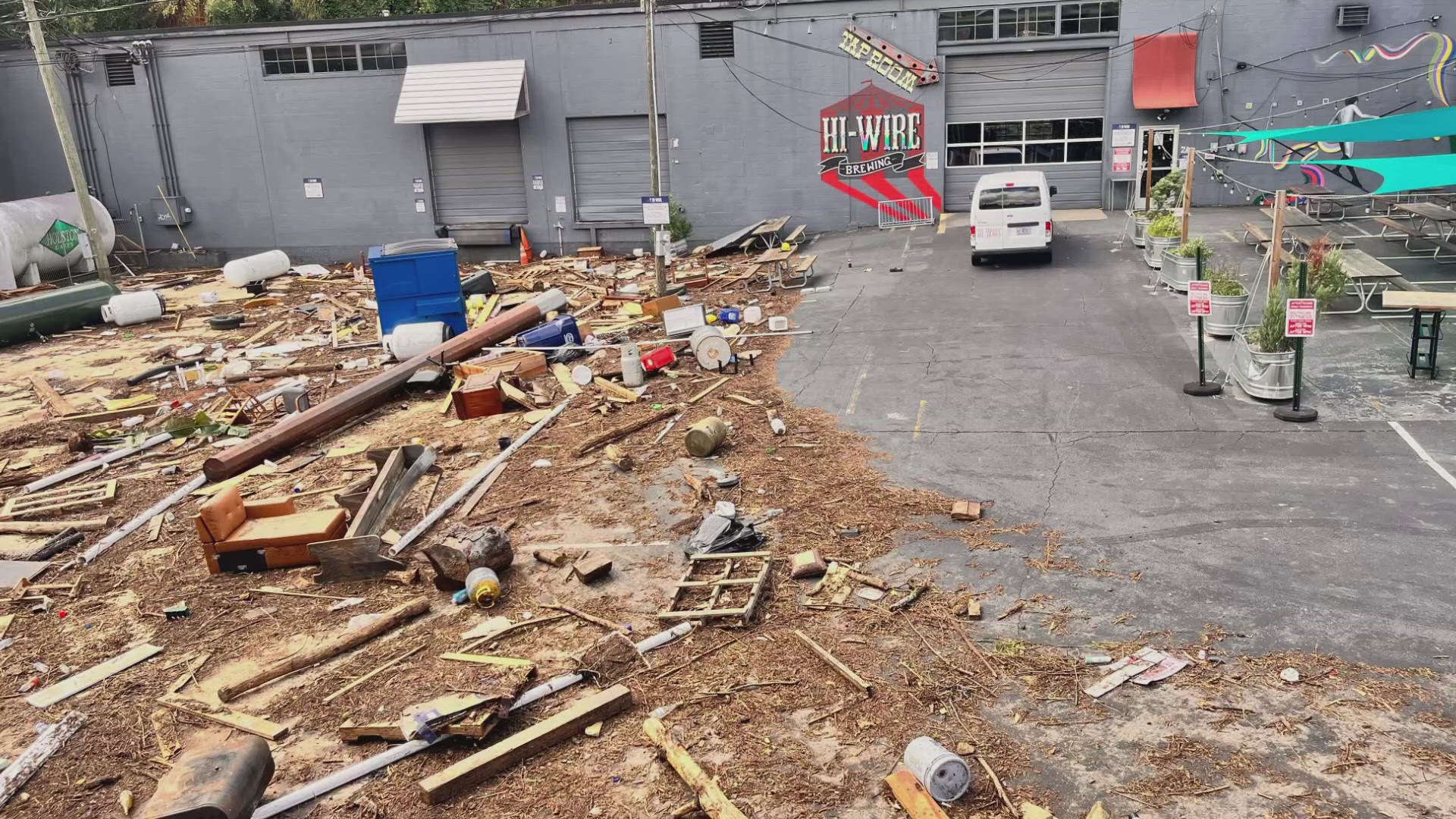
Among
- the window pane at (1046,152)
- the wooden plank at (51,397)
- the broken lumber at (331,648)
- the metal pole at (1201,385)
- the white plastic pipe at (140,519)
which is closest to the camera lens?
the broken lumber at (331,648)

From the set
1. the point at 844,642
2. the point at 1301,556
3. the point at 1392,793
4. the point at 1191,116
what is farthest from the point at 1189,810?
the point at 1191,116

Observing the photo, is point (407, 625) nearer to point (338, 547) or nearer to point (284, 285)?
point (338, 547)

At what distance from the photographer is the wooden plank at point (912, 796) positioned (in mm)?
6082

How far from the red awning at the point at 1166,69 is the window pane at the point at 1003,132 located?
10.7 feet

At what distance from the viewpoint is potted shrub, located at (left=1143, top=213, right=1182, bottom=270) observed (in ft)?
68.0

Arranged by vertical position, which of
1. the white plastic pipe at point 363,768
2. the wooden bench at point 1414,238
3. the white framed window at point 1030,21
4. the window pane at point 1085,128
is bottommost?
the white plastic pipe at point 363,768

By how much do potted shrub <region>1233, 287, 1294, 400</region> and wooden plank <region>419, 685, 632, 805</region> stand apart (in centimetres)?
1040

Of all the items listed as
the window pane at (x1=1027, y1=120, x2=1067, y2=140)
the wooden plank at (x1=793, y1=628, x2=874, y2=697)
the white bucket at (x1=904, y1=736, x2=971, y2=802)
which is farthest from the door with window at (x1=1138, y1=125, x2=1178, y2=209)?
the white bucket at (x1=904, y1=736, x2=971, y2=802)

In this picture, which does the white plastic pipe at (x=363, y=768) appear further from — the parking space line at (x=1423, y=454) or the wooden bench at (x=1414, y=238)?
the wooden bench at (x=1414, y=238)

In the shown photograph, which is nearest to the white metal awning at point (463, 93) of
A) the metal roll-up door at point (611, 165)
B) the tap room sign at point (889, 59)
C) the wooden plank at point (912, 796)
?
the metal roll-up door at point (611, 165)

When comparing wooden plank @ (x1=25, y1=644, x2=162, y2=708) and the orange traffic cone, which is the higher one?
the orange traffic cone

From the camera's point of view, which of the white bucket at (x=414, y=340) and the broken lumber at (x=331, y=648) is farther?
the white bucket at (x=414, y=340)

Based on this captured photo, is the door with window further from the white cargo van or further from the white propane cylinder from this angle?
the white propane cylinder

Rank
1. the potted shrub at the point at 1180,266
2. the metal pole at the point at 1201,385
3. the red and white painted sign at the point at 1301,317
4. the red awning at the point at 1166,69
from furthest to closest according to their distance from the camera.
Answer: the red awning at the point at 1166,69 → the potted shrub at the point at 1180,266 → the metal pole at the point at 1201,385 → the red and white painted sign at the point at 1301,317
